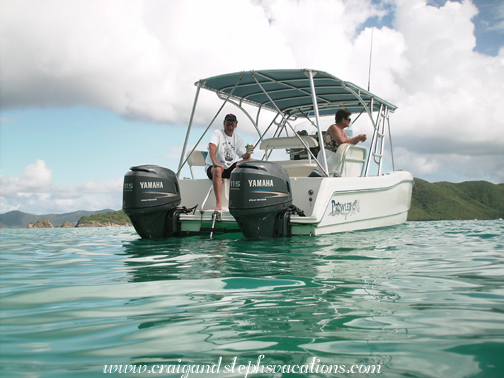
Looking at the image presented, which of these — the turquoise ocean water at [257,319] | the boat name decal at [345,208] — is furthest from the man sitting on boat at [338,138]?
the turquoise ocean water at [257,319]

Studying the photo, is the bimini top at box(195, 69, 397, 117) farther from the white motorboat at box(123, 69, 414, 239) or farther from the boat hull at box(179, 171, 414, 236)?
the boat hull at box(179, 171, 414, 236)

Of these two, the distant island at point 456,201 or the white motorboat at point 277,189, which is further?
the distant island at point 456,201

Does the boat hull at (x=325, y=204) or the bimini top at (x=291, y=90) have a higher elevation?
the bimini top at (x=291, y=90)

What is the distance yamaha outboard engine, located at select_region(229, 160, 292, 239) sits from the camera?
168 inches

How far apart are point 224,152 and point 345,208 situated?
1.99 m

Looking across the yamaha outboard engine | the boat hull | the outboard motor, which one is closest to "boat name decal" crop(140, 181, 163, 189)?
the outboard motor

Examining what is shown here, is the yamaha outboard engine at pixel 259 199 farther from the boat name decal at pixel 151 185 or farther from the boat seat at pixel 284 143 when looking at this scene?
the boat seat at pixel 284 143

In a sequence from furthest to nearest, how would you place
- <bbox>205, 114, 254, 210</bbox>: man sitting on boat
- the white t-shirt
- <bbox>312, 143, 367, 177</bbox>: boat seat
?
<bbox>312, 143, 367, 177</bbox>: boat seat, the white t-shirt, <bbox>205, 114, 254, 210</bbox>: man sitting on boat

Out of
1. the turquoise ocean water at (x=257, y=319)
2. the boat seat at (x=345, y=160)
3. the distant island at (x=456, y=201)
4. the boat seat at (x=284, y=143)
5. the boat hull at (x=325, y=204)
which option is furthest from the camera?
the distant island at (x=456, y=201)

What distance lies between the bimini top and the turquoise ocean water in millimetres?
3177

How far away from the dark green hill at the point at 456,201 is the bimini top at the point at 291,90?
7843cm

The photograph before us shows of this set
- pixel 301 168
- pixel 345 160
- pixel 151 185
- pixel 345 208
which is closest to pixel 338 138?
pixel 345 160

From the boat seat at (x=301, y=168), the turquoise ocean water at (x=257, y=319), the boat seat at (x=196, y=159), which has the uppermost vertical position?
the boat seat at (x=196, y=159)

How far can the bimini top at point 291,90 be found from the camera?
5.78m
